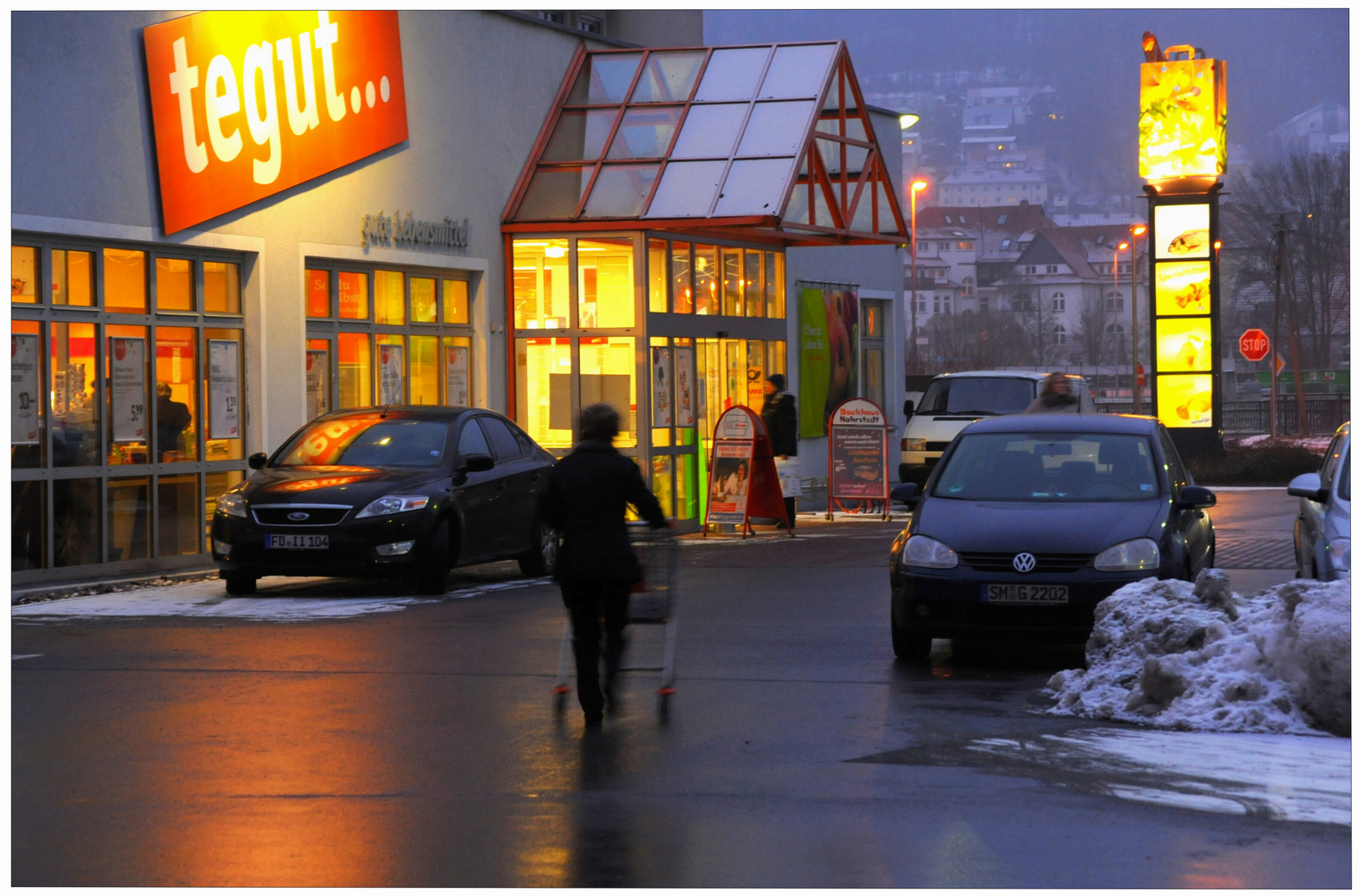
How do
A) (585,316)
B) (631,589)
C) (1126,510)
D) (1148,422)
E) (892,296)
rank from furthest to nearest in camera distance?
(892,296)
(585,316)
(1148,422)
(1126,510)
(631,589)

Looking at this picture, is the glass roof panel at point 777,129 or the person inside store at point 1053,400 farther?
the glass roof panel at point 777,129

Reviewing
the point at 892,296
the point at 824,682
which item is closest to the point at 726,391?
the point at 892,296

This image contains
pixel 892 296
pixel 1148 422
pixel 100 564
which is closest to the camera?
pixel 1148 422

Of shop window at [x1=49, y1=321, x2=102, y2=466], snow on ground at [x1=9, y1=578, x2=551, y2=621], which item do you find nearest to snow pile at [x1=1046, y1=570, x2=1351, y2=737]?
snow on ground at [x1=9, y1=578, x2=551, y2=621]

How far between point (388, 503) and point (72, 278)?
420 cm

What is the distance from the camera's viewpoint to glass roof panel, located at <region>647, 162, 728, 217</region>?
21891mm

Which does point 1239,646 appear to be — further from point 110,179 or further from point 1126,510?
point 110,179

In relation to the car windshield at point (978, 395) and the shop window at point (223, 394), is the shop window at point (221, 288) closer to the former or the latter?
the shop window at point (223, 394)

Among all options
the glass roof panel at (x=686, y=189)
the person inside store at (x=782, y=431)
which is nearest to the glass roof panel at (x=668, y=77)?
the glass roof panel at (x=686, y=189)

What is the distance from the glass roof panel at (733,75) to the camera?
2338 cm

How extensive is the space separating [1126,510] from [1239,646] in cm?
223

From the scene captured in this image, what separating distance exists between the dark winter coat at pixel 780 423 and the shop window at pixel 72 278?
8367 mm

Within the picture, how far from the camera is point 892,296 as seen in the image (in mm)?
33906

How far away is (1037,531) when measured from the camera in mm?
10500
